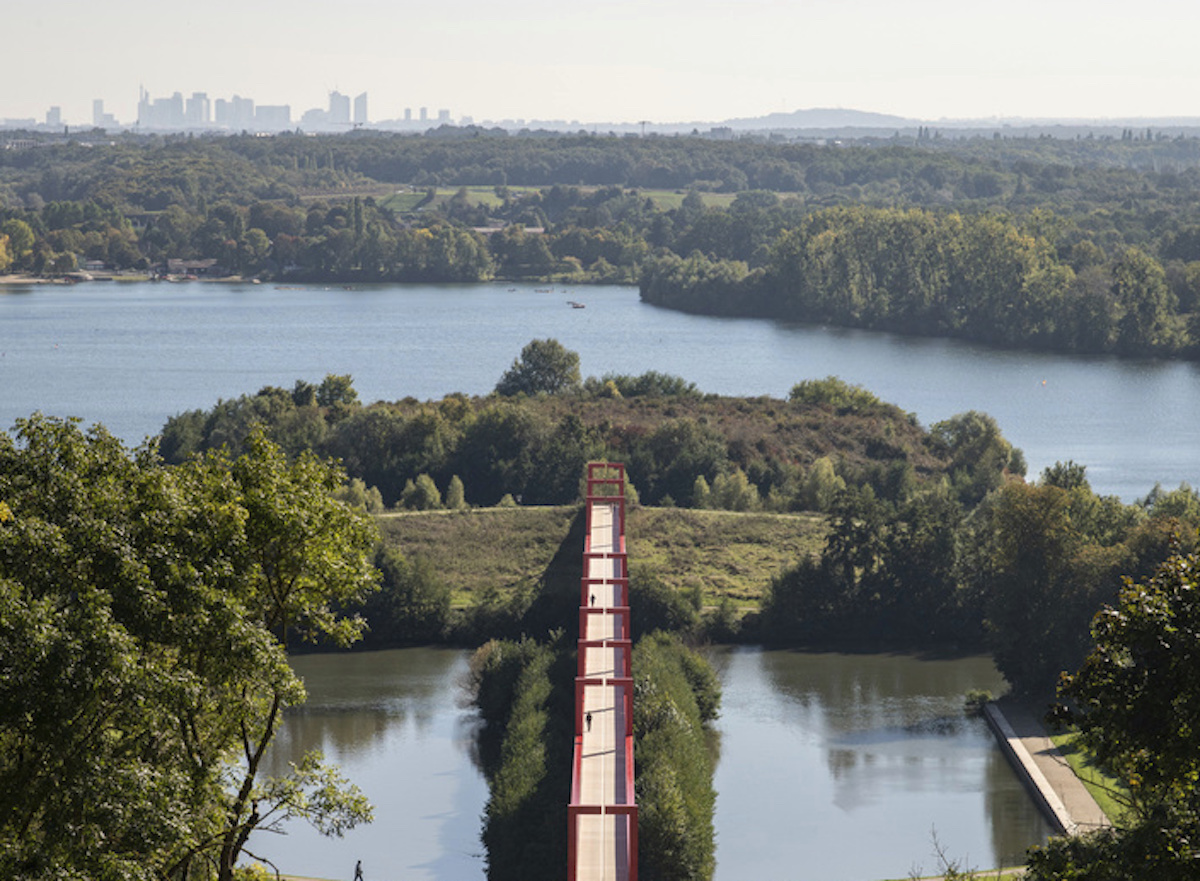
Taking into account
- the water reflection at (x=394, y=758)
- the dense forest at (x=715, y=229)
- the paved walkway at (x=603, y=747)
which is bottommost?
the water reflection at (x=394, y=758)

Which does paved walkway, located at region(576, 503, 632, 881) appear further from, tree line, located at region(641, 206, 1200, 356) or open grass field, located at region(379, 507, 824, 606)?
tree line, located at region(641, 206, 1200, 356)

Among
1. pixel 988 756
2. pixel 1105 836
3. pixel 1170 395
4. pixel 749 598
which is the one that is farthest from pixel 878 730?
pixel 1170 395

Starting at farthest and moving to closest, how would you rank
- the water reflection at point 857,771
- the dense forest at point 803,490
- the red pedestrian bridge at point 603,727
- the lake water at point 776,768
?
the dense forest at point 803,490 → the water reflection at point 857,771 → the lake water at point 776,768 → the red pedestrian bridge at point 603,727

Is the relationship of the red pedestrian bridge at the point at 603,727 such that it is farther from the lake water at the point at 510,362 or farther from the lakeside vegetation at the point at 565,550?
the lake water at the point at 510,362

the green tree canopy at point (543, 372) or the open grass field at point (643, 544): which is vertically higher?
the green tree canopy at point (543, 372)

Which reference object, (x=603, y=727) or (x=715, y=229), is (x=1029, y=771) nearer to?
(x=603, y=727)

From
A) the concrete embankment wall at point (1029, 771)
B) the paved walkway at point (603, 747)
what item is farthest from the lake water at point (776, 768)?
the paved walkway at point (603, 747)
